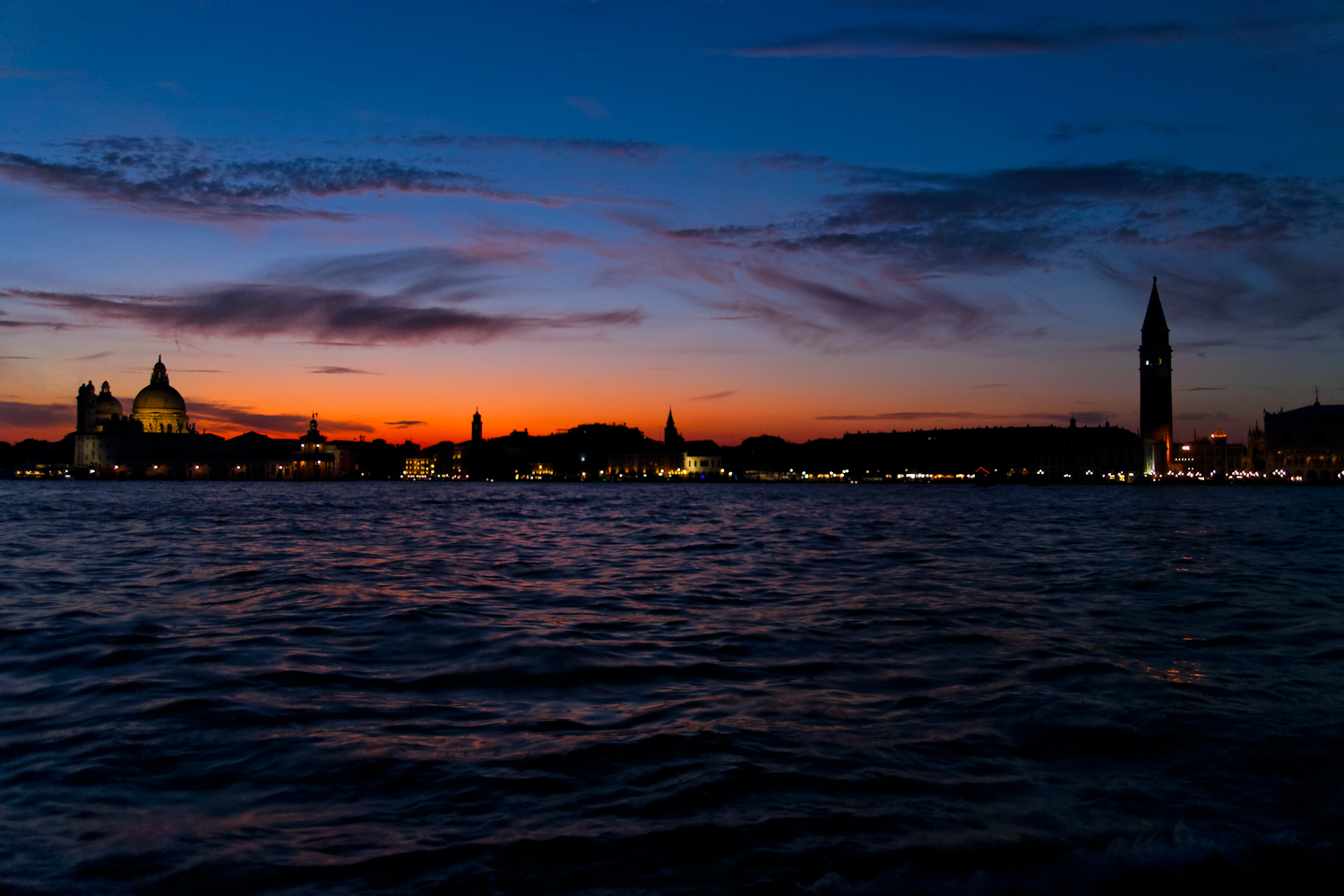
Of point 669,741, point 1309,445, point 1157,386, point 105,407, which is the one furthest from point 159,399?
point 1309,445

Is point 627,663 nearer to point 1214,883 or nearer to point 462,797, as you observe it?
point 462,797

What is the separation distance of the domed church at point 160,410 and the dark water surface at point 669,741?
644ft

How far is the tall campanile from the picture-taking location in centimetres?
15375

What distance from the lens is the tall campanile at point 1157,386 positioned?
504ft

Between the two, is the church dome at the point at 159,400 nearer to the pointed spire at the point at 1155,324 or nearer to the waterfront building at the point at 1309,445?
the pointed spire at the point at 1155,324

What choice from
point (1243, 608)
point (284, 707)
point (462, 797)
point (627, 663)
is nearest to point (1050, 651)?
point (627, 663)

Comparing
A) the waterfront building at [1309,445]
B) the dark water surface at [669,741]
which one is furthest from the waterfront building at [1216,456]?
the dark water surface at [669,741]

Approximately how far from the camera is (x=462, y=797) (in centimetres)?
461

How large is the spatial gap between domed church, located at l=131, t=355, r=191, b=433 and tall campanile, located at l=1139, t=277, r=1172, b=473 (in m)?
185

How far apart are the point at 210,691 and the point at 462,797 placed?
340 cm

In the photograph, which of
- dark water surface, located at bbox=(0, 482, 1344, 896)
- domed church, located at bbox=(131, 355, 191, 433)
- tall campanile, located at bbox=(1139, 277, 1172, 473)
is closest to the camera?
dark water surface, located at bbox=(0, 482, 1344, 896)

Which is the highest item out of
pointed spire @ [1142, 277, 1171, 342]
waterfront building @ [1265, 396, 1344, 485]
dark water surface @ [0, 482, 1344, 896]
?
pointed spire @ [1142, 277, 1171, 342]

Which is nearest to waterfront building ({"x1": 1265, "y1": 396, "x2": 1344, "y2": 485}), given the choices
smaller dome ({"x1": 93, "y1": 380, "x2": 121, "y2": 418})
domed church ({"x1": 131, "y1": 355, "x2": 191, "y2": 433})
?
domed church ({"x1": 131, "y1": 355, "x2": 191, "y2": 433})

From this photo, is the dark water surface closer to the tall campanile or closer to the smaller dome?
the tall campanile
